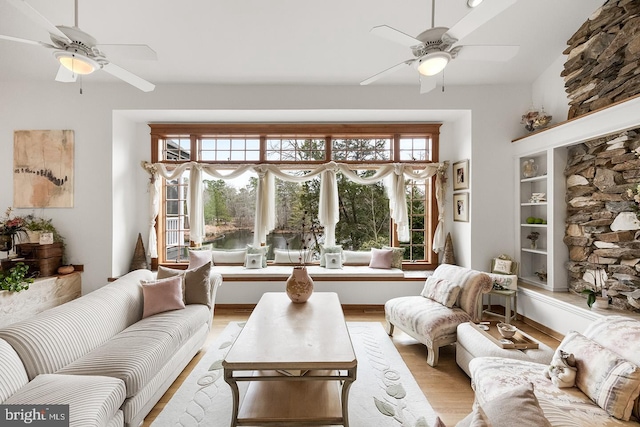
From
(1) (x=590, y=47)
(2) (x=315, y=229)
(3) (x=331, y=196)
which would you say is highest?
(1) (x=590, y=47)

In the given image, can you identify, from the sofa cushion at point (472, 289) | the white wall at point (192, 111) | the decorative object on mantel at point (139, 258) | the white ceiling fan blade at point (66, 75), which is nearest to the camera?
the white ceiling fan blade at point (66, 75)

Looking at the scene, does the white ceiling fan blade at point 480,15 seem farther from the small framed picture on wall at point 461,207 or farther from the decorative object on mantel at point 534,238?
the decorative object on mantel at point 534,238


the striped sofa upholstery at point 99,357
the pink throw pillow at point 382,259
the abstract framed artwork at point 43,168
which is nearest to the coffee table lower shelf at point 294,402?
the striped sofa upholstery at point 99,357

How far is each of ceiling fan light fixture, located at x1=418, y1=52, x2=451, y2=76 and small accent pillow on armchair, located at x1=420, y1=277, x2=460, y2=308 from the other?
217 centimetres

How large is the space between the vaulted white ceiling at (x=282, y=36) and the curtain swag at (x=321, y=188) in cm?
128

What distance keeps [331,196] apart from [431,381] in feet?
9.51

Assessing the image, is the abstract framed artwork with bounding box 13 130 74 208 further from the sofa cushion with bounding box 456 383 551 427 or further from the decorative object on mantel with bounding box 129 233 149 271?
the sofa cushion with bounding box 456 383 551 427

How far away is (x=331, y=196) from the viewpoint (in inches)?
189

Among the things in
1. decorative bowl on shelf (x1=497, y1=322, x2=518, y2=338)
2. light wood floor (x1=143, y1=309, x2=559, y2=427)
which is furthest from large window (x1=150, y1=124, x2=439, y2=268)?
decorative bowl on shelf (x1=497, y1=322, x2=518, y2=338)

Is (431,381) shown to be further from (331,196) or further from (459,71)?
(459,71)

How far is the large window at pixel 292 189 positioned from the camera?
4.96 meters

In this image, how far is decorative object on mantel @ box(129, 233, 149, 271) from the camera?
4.68 m

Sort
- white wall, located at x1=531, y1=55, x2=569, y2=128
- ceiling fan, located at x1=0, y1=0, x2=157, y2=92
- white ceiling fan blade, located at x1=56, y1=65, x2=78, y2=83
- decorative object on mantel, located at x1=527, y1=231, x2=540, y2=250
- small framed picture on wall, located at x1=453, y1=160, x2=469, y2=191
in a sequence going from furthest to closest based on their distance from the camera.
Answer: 1. small framed picture on wall, located at x1=453, y1=160, x2=469, y2=191
2. decorative object on mantel, located at x1=527, y1=231, x2=540, y2=250
3. white wall, located at x1=531, y1=55, x2=569, y2=128
4. white ceiling fan blade, located at x1=56, y1=65, x2=78, y2=83
5. ceiling fan, located at x1=0, y1=0, x2=157, y2=92

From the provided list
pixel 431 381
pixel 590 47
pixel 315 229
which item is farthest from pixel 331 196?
pixel 590 47
